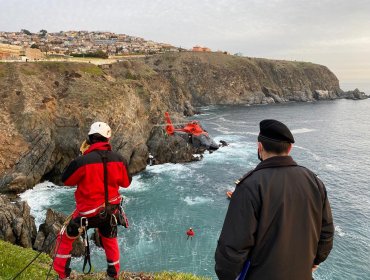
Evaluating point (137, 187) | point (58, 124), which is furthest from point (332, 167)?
point (58, 124)

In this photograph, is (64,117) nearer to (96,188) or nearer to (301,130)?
(96,188)

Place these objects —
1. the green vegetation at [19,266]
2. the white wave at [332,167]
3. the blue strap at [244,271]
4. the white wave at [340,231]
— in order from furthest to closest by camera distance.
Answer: the white wave at [332,167], the white wave at [340,231], the green vegetation at [19,266], the blue strap at [244,271]

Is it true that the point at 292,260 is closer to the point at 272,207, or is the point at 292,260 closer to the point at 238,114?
the point at 272,207

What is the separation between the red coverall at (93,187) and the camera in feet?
24.9

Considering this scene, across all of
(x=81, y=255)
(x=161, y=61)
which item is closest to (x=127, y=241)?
(x=81, y=255)

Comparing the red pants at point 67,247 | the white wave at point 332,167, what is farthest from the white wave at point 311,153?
the red pants at point 67,247

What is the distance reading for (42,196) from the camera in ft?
140

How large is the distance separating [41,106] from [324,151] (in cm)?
5870

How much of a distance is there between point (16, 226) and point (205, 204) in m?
23.3

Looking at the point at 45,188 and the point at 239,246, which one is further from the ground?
the point at 239,246

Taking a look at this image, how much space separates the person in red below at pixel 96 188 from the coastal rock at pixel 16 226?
2137 centimetres

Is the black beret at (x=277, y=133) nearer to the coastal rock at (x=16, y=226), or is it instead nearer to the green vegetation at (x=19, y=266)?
the green vegetation at (x=19, y=266)

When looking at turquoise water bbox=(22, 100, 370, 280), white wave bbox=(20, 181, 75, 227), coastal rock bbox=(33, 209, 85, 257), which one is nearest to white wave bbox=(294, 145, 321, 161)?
Result: turquoise water bbox=(22, 100, 370, 280)

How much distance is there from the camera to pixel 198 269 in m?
28.8
